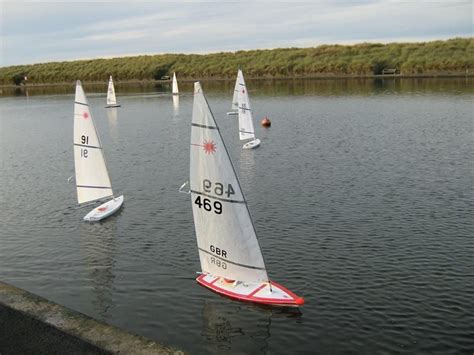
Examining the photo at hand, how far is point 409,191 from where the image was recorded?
127ft

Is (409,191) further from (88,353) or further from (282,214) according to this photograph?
(88,353)

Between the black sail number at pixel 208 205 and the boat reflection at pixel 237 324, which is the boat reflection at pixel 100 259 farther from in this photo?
the black sail number at pixel 208 205

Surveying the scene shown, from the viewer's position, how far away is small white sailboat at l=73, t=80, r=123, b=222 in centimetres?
3641

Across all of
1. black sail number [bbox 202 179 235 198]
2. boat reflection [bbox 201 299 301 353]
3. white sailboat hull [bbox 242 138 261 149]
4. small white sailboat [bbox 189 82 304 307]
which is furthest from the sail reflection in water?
boat reflection [bbox 201 299 301 353]

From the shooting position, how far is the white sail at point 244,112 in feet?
201

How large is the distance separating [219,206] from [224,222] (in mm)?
761

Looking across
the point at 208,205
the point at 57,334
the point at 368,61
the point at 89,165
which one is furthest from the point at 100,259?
the point at 368,61

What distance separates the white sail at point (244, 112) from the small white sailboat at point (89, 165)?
85.6ft

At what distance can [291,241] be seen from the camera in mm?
30312

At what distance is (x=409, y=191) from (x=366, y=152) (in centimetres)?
1540

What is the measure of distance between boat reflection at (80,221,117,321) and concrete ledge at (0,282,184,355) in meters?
7.26

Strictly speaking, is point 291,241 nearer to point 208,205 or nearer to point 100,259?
point 208,205

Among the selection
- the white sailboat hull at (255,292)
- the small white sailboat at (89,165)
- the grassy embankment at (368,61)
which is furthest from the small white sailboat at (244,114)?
the grassy embankment at (368,61)

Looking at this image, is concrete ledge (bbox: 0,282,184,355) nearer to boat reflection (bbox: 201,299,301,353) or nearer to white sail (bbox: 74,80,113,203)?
boat reflection (bbox: 201,299,301,353)
